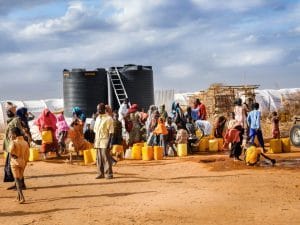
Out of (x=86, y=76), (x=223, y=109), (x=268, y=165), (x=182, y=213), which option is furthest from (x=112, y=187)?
(x=223, y=109)

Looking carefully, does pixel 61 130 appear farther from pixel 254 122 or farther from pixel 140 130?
pixel 254 122

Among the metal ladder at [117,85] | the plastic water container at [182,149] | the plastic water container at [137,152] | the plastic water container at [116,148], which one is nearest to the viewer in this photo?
the plastic water container at [116,148]

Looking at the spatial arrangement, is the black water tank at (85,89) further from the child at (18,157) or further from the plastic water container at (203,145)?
the child at (18,157)

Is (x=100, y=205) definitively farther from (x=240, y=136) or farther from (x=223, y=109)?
(x=223, y=109)

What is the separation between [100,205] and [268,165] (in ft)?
20.5

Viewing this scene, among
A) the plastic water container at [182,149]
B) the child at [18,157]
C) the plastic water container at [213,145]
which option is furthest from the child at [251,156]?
the child at [18,157]

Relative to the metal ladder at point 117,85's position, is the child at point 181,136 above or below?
below

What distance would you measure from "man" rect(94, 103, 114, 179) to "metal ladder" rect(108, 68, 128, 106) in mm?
12503

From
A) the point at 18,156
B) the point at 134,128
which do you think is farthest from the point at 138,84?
the point at 18,156

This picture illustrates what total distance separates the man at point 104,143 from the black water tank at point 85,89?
518 inches

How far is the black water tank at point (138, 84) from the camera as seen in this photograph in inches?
1041

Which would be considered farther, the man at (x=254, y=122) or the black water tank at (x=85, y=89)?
the black water tank at (x=85, y=89)

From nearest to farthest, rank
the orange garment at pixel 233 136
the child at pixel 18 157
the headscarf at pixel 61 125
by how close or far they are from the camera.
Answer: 1. the child at pixel 18 157
2. the orange garment at pixel 233 136
3. the headscarf at pixel 61 125

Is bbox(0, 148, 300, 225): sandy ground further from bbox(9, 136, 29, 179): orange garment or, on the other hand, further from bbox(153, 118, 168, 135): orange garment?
bbox(153, 118, 168, 135): orange garment
